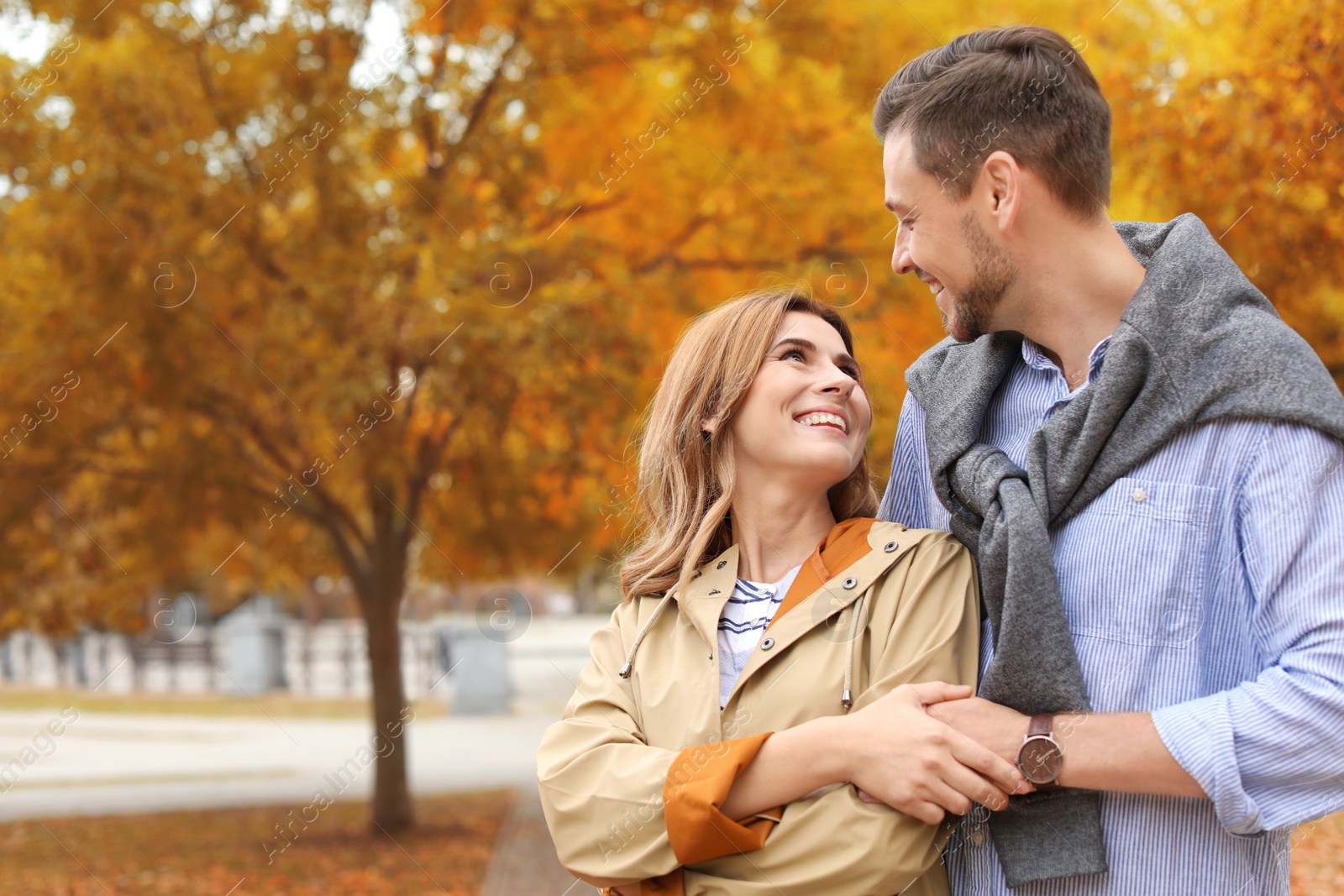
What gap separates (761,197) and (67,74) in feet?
13.4

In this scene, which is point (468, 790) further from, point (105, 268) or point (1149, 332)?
point (1149, 332)

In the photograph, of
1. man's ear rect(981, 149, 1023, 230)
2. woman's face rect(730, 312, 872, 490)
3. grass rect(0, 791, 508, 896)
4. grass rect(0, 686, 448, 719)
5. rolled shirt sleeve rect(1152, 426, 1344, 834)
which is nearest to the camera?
rolled shirt sleeve rect(1152, 426, 1344, 834)

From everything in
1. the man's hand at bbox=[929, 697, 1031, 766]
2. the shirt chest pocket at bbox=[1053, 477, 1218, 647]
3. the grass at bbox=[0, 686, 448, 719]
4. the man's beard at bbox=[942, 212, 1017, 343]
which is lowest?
the grass at bbox=[0, 686, 448, 719]

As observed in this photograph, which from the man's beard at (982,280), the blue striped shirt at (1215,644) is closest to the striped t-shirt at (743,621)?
the blue striped shirt at (1215,644)

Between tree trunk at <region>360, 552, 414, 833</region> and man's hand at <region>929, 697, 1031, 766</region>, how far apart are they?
782cm

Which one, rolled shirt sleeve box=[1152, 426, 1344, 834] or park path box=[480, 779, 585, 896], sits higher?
rolled shirt sleeve box=[1152, 426, 1344, 834]

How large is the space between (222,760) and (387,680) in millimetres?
5430

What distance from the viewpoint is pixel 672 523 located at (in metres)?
2.48

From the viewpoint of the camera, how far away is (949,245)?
80.0 inches

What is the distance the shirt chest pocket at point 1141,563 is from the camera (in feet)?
5.89

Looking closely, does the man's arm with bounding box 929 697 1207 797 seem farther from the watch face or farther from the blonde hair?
the blonde hair

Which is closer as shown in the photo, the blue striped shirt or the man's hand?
the blue striped shirt

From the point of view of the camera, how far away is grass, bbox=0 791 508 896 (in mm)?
7914

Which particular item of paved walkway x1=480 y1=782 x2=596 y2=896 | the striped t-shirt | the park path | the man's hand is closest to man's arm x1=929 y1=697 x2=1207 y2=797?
the man's hand
